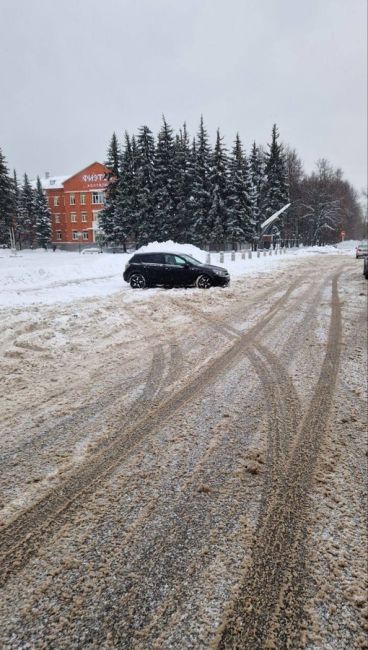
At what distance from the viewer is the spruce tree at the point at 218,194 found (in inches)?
1762

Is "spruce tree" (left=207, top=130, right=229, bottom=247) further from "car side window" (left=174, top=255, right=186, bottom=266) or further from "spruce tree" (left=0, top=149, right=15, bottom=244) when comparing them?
"car side window" (left=174, top=255, right=186, bottom=266)

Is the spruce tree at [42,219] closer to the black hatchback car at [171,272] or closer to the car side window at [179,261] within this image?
the black hatchback car at [171,272]

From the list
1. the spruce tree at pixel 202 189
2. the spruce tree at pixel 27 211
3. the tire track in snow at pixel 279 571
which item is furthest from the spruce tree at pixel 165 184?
the tire track in snow at pixel 279 571

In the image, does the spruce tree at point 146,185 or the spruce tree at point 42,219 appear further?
the spruce tree at point 42,219

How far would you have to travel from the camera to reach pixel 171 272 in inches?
570

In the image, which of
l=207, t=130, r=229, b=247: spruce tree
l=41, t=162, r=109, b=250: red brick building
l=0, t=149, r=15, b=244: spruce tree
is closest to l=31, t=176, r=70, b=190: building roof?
l=41, t=162, r=109, b=250: red brick building

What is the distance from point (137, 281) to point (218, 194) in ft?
111

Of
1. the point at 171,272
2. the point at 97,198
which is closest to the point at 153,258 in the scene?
the point at 171,272

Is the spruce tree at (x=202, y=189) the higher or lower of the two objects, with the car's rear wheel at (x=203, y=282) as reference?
higher

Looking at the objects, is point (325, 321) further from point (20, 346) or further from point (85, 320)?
point (20, 346)

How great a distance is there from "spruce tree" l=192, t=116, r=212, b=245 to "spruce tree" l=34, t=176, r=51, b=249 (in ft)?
121

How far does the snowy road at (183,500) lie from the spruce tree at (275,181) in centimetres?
5378

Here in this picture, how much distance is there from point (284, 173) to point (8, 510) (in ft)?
201

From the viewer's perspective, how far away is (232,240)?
4762 cm
